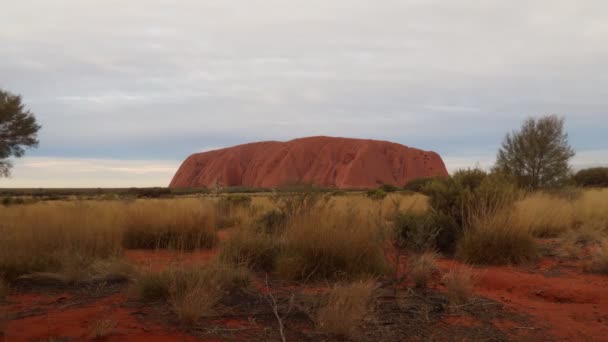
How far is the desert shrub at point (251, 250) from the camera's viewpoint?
607 centimetres

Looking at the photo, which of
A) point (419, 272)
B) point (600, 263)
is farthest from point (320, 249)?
point (600, 263)

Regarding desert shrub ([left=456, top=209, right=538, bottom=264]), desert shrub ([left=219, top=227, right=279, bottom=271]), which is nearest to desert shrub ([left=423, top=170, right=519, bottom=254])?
desert shrub ([left=456, top=209, right=538, bottom=264])

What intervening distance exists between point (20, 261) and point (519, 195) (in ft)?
31.9

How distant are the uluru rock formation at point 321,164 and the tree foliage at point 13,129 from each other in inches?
2174

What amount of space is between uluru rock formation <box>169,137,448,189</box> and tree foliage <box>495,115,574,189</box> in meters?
52.9

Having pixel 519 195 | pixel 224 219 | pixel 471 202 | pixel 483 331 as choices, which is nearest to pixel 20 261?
pixel 483 331

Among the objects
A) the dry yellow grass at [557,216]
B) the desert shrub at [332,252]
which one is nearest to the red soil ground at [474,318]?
the desert shrub at [332,252]

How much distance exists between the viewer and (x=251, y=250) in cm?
626

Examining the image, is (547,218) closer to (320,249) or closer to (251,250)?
(320,249)

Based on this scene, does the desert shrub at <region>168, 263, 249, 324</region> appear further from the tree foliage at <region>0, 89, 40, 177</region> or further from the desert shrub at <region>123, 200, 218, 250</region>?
the tree foliage at <region>0, 89, 40, 177</region>

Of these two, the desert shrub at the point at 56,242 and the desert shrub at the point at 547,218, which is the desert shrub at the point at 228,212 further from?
the desert shrub at the point at 547,218

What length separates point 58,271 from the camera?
223 inches

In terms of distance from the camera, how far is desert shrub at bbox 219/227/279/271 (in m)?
6.07

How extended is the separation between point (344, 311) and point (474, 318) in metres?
1.44
